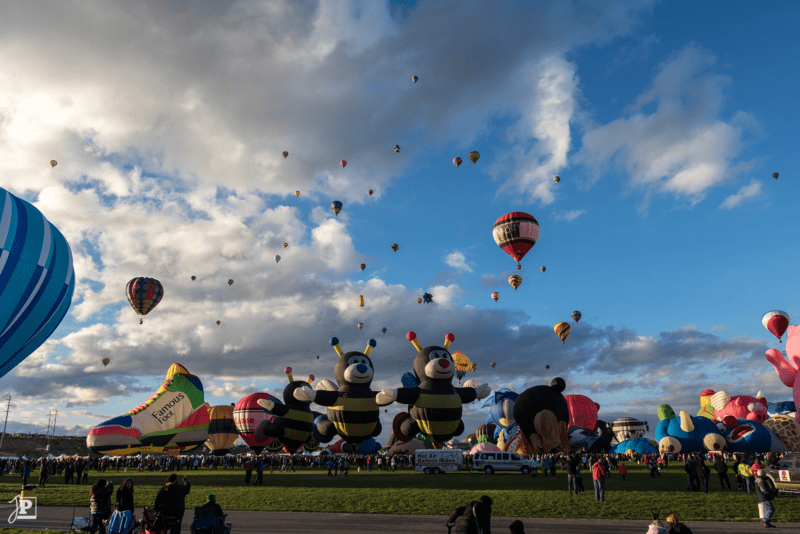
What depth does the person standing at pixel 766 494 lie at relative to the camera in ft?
42.9

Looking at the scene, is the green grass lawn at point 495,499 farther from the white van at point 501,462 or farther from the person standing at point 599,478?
the white van at point 501,462

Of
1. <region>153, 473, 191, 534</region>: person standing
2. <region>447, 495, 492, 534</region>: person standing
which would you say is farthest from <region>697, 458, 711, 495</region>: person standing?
<region>153, 473, 191, 534</region>: person standing

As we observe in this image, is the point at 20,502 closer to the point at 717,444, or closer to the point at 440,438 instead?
the point at 440,438

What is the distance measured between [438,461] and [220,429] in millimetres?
28154

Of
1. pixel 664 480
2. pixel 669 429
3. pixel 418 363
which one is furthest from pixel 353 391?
pixel 669 429

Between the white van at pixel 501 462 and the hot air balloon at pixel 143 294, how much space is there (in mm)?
31983

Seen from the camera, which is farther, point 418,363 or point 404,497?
point 418,363

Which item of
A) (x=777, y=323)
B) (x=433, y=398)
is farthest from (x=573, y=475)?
(x=777, y=323)

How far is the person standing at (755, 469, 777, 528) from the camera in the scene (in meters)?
13.1

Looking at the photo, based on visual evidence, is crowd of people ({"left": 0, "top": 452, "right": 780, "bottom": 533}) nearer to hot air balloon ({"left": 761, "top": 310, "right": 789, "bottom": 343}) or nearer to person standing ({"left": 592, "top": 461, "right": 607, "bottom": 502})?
person standing ({"left": 592, "top": 461, "right": 607, "bottom": 502})

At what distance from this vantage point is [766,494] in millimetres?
13266

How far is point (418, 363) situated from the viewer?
34.4 m

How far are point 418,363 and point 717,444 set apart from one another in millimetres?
25601

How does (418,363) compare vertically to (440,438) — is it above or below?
above
